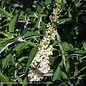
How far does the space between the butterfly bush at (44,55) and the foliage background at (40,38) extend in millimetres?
35

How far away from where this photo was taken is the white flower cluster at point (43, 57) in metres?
1.31

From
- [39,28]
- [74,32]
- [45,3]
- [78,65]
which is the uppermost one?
[45,3]

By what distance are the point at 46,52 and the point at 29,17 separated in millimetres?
475

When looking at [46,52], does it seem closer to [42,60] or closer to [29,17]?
[42,60]

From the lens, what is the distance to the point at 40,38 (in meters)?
1.56

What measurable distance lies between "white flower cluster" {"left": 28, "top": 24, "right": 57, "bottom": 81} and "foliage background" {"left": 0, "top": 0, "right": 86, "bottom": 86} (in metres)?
0.03

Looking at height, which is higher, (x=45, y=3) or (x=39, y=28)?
(x=45, y=3)

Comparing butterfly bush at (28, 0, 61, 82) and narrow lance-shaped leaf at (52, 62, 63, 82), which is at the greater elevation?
butterfly bush at (28, 0, 61, 82)

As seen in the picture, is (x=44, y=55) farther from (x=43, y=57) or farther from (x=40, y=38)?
(x=40, y=38)

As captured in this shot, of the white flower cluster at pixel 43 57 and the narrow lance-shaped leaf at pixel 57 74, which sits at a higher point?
the white flower cluster at pixel 43 57

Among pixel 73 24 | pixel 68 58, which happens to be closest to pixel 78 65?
pixel 68 58

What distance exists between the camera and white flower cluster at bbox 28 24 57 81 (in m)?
1.31

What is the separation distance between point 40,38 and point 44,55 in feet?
0.84

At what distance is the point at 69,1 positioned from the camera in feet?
5.71
